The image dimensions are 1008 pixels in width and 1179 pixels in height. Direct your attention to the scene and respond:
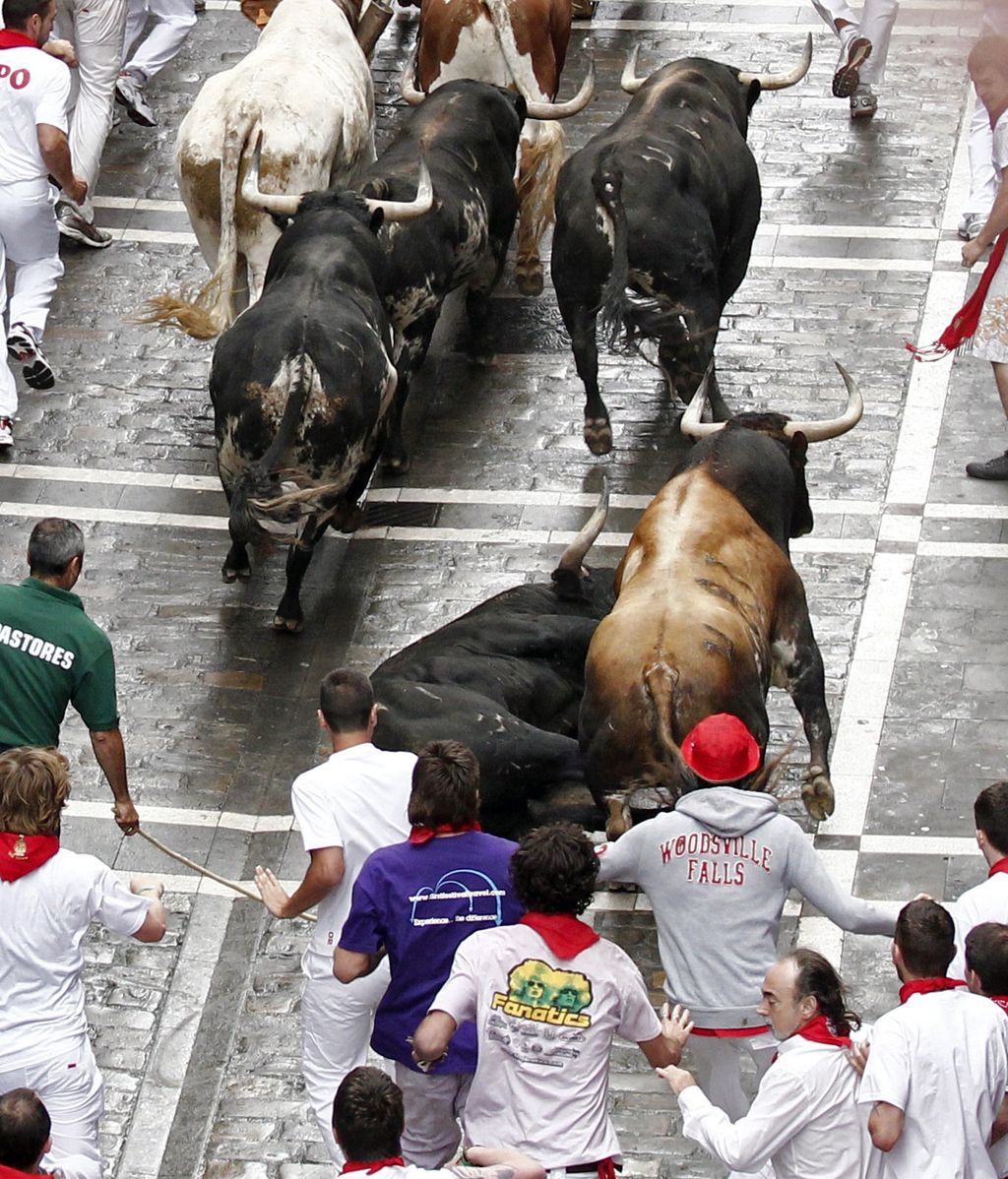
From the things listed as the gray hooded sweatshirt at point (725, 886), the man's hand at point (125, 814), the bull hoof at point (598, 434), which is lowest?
the bull hoof at point (598, 434)

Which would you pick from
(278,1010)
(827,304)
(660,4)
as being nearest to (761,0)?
(660,4)

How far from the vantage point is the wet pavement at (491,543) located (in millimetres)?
9156

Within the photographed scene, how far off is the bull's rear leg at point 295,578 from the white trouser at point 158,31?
239 inches

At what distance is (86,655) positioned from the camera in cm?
834

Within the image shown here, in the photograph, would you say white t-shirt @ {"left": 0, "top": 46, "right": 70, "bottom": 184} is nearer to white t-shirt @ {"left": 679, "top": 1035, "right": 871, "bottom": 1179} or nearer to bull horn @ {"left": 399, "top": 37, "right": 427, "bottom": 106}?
bull horn @ {"left": 399, "top": 37, "right": 427, "bottom": 106}

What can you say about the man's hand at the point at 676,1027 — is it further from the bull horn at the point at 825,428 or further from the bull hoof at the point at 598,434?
the bull hoof at the point at 598,434

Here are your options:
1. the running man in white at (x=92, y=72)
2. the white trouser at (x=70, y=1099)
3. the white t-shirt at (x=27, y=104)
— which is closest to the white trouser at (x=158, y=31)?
the running man in white at (x=92, y=72)

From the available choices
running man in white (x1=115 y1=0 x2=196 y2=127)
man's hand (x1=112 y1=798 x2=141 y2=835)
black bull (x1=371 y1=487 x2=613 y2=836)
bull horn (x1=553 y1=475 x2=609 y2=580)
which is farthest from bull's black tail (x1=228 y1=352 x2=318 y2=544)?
running man in white (x1=115 y1=0 x2=196 y2=127)

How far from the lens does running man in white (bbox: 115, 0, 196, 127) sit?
16.0m

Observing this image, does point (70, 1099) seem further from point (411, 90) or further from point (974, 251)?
point (411, 90)

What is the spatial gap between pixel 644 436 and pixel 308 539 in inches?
94.2

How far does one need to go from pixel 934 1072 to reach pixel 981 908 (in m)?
0.86

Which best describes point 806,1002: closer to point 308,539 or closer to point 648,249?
point 308,539


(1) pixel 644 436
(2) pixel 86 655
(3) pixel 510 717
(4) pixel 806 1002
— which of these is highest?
(4) pixel 806 1002
